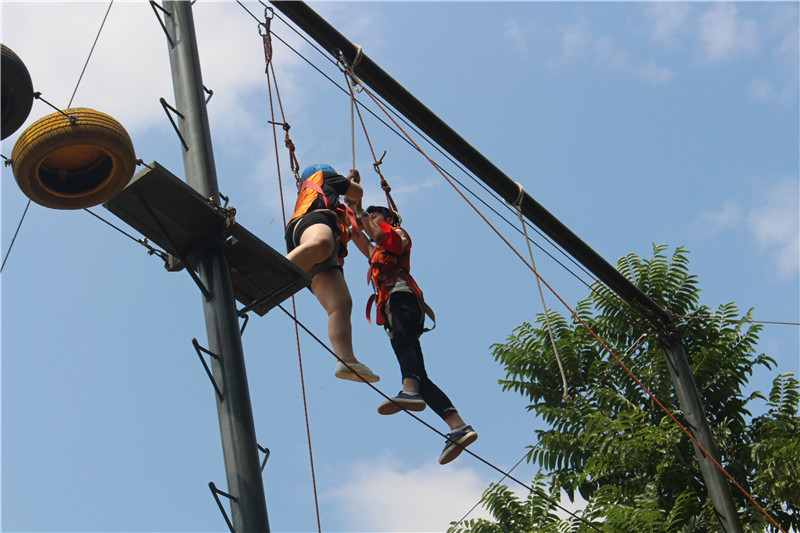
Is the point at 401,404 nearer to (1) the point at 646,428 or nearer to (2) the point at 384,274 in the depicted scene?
(2) the point at 384,274

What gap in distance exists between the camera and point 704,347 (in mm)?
12711

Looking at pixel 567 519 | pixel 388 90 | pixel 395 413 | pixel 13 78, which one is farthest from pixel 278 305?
pixel 567 519

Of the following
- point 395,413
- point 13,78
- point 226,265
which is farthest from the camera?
point 395,413

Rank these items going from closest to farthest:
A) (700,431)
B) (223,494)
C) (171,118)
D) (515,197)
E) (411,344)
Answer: (223,494) → (171,118) → (411,344) → (515,197) → (700,431)

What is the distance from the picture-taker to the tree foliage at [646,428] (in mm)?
11492

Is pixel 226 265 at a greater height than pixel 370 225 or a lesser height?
lesser

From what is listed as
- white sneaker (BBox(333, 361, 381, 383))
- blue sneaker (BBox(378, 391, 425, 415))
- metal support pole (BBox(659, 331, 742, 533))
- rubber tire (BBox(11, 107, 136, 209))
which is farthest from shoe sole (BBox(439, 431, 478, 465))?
metal support pole (BBox(659, 331, 742, 533))

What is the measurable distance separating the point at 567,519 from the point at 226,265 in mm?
7953

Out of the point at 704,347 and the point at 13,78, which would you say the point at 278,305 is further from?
the point at 704,347

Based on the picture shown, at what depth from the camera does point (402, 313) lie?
6836 millimetres

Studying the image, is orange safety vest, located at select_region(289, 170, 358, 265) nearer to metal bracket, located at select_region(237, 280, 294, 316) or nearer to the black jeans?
the black jeans

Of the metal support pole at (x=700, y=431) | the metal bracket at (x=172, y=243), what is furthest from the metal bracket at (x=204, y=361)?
the metal support pole at (x=700, y=431)

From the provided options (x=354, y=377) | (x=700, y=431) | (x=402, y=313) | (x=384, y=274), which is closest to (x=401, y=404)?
(x=354, y=377)

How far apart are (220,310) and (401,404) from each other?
162 centimetres
